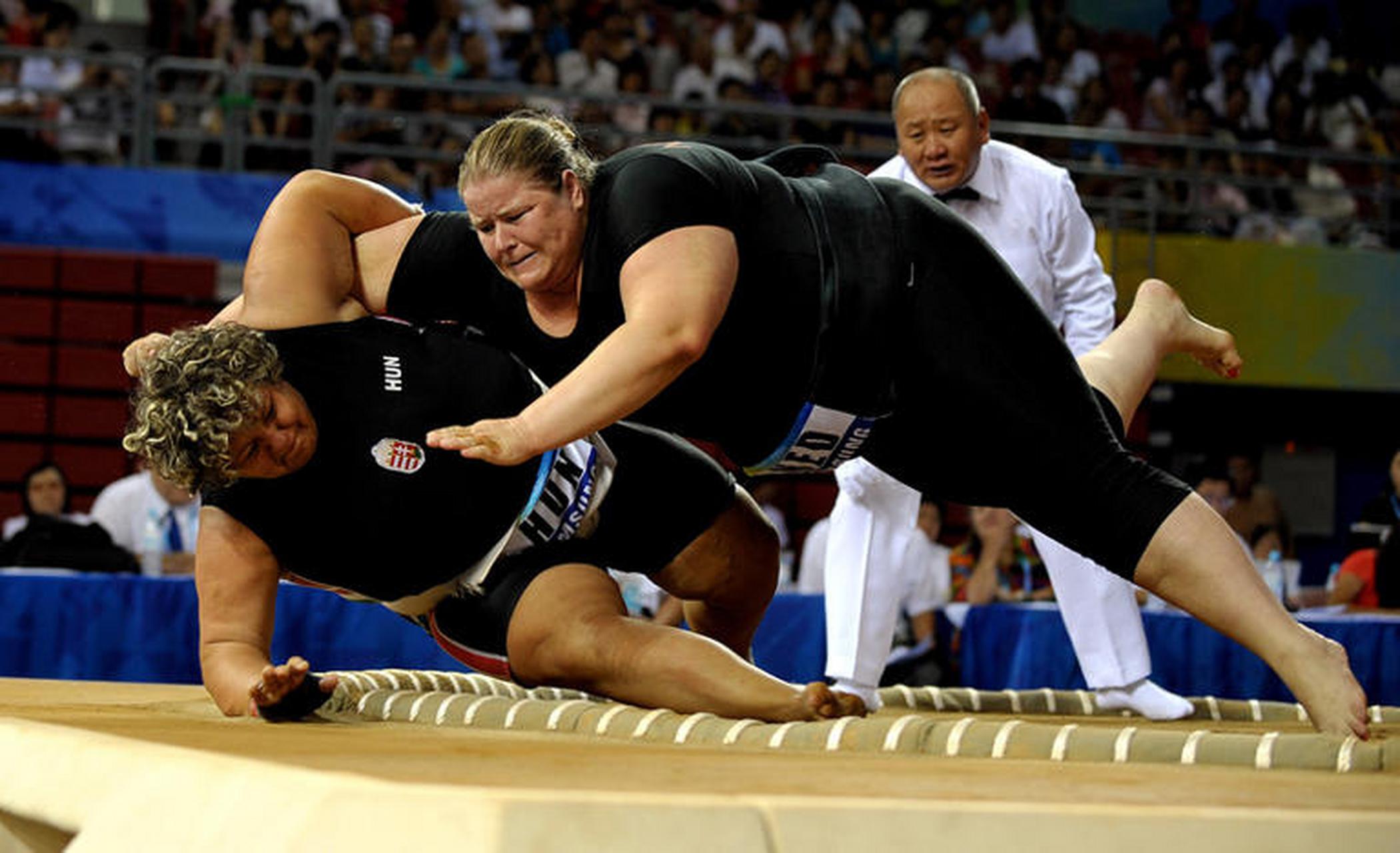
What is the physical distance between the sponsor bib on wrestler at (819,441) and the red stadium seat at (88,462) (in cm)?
694

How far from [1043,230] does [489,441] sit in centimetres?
178

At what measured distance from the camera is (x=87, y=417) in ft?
28.2

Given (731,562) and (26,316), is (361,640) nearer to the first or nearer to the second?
(731,562)

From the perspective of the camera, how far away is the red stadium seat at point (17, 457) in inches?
334

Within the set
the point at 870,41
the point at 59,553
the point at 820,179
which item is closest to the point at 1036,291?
the point at 820,179

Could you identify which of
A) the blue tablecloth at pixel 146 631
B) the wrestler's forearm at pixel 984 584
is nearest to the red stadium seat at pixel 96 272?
the blue tablecloth at pixel 146 631

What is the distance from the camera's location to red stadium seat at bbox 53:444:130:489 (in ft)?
28.0

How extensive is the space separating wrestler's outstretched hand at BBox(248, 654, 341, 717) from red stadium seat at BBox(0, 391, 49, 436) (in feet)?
23.1

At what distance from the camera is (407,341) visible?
229cm

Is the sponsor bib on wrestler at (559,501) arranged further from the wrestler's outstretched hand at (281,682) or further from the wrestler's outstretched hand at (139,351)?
the wrestler's outstretched hand at (139,351)

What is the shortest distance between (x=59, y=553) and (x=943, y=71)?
304 centimetres

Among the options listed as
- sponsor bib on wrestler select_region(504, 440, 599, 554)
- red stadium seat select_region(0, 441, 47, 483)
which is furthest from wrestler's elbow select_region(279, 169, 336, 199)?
red stadium seat select_region(0, 441, 47, 483)

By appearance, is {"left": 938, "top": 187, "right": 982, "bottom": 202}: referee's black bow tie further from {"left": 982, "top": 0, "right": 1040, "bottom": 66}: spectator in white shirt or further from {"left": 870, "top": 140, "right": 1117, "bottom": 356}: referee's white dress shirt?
{"left": 982, "top": 0, "right": 1040, "bottom": 66}: spectator in white shirt

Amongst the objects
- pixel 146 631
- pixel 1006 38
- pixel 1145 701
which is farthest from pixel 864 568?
pixel 1006 38
